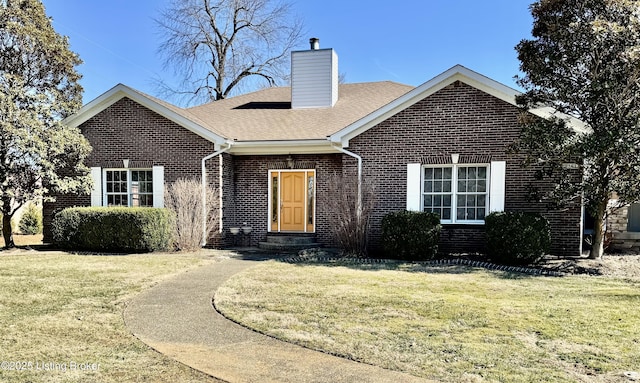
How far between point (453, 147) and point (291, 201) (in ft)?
17.0

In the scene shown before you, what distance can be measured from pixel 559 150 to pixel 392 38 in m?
12.6

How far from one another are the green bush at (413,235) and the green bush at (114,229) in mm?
6198

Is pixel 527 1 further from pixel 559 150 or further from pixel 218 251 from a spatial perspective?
pixel 218 251

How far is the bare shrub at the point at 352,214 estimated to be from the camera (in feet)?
35.9

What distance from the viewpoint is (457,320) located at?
5.27m

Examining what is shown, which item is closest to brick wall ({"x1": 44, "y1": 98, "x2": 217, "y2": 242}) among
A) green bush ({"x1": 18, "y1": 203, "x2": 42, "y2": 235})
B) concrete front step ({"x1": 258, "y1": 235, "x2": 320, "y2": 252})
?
concrete front step ({"x1": 258, "y1": 235, "x2": 320, "y2": 252})

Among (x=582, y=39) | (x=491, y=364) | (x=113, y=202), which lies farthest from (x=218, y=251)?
(x=582, y=39)

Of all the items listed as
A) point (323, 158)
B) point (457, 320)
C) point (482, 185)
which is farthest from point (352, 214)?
point (457, 320)

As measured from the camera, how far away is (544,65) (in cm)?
975

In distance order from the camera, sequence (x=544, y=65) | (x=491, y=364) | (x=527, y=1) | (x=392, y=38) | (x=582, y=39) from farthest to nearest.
→ (x=392, y=38)
(x=527, y=1)
(x=544, y=65)
(x=582, y=39)
(x=491, y=364)

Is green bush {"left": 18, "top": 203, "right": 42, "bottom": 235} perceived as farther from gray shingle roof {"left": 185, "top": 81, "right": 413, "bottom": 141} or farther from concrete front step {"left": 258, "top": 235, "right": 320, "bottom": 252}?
concrete front step {"left": 258, "top": 235, "right": 320, "bottom": 252}

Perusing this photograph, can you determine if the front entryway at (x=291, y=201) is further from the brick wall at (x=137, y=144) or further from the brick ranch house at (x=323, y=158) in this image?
the brick wall at (x=137, y=144)

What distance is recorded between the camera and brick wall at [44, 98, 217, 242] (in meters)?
12.9

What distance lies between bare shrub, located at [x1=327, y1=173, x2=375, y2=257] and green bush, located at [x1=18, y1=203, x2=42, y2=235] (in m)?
14.1
